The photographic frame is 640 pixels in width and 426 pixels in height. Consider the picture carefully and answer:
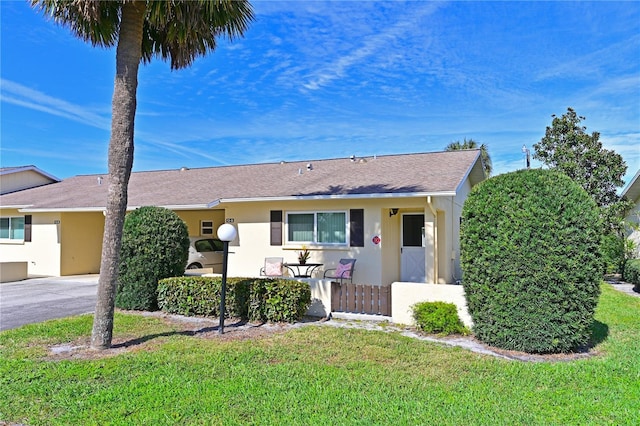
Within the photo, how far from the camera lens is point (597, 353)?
255 inches

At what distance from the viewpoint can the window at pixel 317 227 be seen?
1195 cm

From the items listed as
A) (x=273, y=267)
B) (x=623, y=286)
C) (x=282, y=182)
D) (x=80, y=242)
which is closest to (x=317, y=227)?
(x=273, y=267)

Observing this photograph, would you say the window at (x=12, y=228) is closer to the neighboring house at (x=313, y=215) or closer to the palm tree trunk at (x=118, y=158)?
the neighboring house at (x=313, y=215)

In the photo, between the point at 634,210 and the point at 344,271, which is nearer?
the point at 344,271

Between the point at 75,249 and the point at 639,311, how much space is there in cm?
1901

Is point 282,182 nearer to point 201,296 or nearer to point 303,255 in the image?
point 303,255

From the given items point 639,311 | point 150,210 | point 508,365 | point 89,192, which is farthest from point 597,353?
point 89,192

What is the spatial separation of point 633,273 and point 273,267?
12706 millimetres

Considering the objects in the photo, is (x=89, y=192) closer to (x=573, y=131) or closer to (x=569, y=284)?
(x=569, y=284)

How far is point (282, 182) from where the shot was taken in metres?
14.2

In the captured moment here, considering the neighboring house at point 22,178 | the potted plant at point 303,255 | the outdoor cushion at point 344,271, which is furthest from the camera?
the neighboring house at point 22,178

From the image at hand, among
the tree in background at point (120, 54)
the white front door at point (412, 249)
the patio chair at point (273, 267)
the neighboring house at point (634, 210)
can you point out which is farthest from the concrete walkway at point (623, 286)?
the tree in background at point (120, 54)

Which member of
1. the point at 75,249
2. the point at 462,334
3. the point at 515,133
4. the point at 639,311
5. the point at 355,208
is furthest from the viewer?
the point at 515,133

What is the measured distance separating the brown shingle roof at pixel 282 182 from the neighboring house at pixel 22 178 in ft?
3.83
